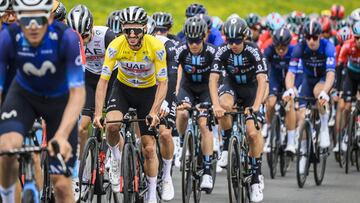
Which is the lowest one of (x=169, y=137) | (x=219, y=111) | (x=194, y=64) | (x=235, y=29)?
(x=169, y=137)

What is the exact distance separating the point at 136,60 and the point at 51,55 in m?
3.20

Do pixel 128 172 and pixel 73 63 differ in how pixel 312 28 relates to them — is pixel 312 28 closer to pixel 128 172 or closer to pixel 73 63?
pixel 128 172

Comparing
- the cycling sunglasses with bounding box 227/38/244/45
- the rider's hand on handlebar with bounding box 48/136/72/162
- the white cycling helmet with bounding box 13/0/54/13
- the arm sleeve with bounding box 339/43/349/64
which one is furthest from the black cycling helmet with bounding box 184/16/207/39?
the rider's hand on handlebar with bounding box 48/136/72/162

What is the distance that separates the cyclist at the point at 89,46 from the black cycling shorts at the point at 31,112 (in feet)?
10.5

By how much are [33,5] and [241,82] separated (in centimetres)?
564

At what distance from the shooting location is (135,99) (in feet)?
39.9

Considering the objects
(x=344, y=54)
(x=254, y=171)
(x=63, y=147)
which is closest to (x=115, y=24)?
(x=254, y=171)

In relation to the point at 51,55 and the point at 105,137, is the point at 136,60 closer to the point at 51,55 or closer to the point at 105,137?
the point at 105,137

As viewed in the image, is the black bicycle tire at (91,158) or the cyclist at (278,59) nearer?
the black bicycle tire at (91,158)

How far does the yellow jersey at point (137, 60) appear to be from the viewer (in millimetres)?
11781

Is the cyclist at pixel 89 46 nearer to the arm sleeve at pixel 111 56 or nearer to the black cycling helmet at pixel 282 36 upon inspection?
the arm sleeve at pixel 111 56

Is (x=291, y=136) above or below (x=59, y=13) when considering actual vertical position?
below

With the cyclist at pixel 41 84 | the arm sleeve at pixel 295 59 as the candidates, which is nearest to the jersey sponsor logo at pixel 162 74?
the cyclist at pixel 41 84

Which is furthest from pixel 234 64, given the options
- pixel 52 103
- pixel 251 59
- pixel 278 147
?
pixel 52 103
